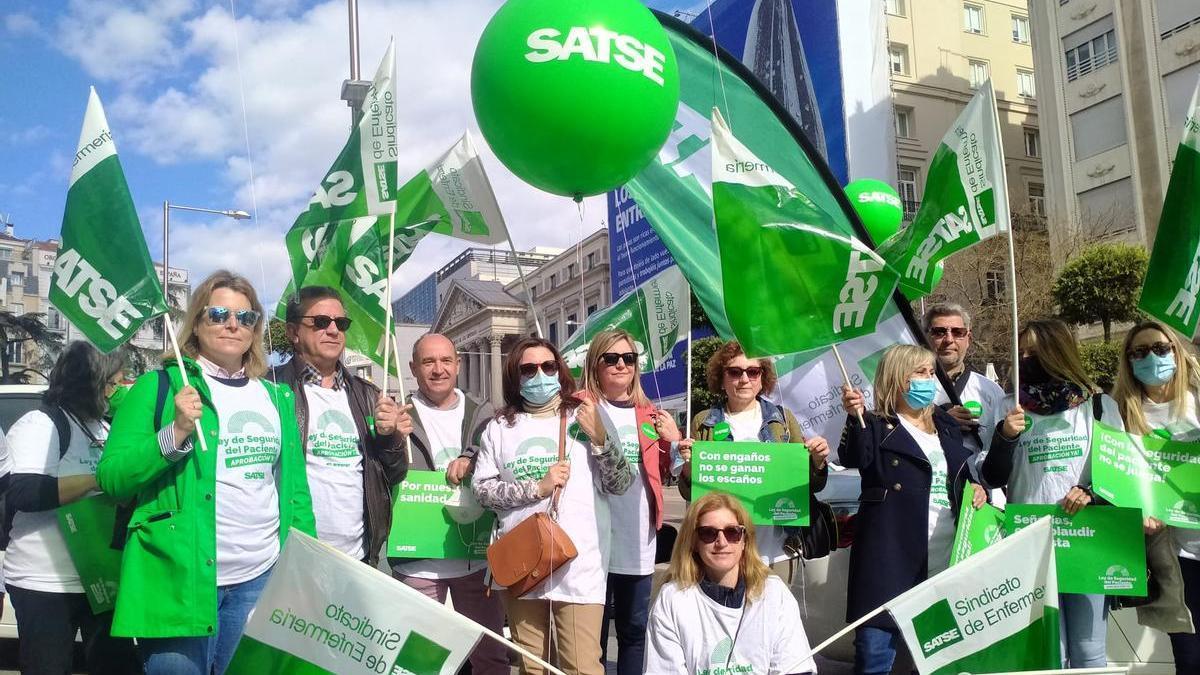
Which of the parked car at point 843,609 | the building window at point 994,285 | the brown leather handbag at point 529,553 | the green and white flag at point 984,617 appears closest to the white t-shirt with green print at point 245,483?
the brown leather handbag at point 529,553

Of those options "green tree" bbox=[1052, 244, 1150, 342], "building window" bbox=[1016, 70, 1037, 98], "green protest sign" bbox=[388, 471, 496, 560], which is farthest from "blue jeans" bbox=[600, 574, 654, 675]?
"building window" bbox=[1016, 70, 1037, 98]

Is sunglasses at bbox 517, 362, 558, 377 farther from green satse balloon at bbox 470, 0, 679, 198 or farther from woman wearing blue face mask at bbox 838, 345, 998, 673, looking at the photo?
woman wearing blue face mask at bbox 838, 345, 998, 673

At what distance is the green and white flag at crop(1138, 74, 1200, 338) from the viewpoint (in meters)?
4.31

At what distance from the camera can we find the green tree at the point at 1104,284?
21.0 metres

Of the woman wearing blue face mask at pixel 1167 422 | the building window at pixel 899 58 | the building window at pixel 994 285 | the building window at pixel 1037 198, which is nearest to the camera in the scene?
the woman wearing blue face mask at pixel 1167 422

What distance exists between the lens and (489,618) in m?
4.19

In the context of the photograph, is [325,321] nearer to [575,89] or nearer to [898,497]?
[575,89]

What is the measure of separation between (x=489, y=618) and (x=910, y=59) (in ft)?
150

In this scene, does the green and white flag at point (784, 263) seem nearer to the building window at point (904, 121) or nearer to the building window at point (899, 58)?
the building window at point (904, 121)

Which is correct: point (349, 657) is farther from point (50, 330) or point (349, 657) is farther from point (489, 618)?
point (50, 330)

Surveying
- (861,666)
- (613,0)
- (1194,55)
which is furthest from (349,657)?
(1194,55)

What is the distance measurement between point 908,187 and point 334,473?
140ft

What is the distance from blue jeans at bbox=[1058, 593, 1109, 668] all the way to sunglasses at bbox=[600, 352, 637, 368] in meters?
1.96

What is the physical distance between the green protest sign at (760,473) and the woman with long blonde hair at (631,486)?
0.23m
